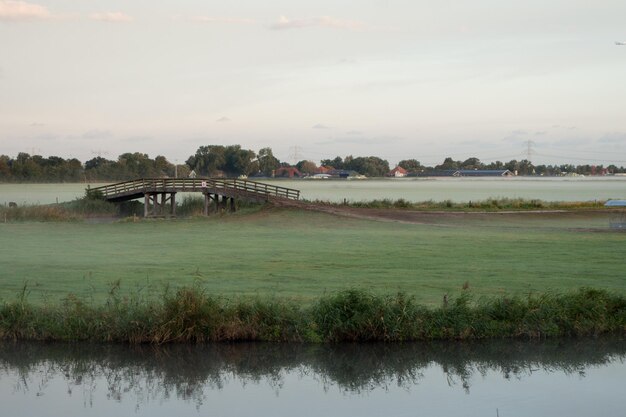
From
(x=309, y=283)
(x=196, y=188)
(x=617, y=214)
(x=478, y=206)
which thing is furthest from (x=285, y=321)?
(x=478, y=206)

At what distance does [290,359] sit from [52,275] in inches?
462

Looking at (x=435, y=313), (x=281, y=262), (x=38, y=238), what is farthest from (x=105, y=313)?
(x=38, y=238)

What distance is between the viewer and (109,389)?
15.6 meters

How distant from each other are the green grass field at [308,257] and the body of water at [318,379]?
11.0 feet

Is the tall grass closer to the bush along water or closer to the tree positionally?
the bush along water

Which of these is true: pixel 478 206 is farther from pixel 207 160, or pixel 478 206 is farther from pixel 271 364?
pixel 207 160

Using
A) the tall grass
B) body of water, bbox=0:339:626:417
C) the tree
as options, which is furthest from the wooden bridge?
the tree

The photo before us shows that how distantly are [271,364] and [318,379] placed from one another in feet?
4.23

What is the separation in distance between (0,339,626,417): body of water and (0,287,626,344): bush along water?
1.16ft

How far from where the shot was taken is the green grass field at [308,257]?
78.2 feet

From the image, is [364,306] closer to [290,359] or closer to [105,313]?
[290,359]

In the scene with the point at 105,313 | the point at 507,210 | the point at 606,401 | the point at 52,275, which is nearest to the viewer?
the point at 606,401

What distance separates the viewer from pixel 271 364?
17.0m

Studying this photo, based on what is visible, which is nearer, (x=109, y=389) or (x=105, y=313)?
(x=109, y=389)
